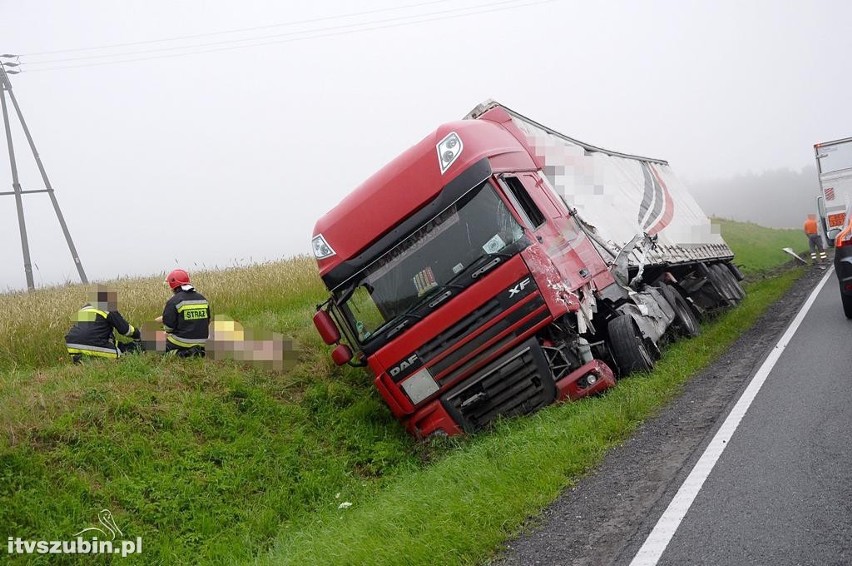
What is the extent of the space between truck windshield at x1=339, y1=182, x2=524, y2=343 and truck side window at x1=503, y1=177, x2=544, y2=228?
31 cm

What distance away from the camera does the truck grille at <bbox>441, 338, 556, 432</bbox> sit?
7.91 m

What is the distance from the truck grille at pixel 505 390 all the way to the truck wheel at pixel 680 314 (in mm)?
3935

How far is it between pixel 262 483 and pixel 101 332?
3.60 metres

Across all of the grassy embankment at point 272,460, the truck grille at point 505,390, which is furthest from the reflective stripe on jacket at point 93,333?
the truck grille at point 505,390

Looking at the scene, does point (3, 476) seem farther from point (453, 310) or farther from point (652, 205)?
point (652, 205)

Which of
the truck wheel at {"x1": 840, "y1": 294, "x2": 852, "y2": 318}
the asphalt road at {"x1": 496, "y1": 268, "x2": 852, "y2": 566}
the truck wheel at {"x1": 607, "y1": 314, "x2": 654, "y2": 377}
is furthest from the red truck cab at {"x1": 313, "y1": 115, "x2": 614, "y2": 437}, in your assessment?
the truck wheel at {"x1": 840, "y1": 294, "x2": 852, "y2": 318}

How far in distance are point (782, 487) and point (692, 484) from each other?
527mm

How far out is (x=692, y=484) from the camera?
5047mm

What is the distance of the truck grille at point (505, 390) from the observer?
7.91m

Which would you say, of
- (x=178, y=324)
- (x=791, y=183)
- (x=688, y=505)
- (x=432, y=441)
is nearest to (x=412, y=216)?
(x=432, y=441)

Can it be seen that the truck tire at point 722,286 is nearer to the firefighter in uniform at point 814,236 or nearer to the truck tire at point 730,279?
the truck tire at point 730,279

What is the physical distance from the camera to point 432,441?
8.21 meters

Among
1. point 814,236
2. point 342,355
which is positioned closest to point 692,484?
point 342,355

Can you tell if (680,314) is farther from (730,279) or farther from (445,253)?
(730,279)
